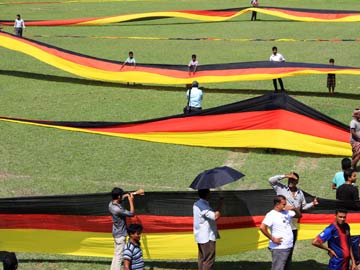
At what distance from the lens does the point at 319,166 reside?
55.7 feet

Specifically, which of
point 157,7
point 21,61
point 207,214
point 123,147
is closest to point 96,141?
point 123,147

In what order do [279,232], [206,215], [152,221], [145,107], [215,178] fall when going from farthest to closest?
[145,107] < [152,221] < [215,178] < [206,215] < [279,232]

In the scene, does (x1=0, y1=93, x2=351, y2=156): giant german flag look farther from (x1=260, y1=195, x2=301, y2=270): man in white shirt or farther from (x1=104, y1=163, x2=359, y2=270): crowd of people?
(x1=260, y1=195, x2=301, y2=270): man in white shirt

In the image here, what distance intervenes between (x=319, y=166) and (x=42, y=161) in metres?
5.81

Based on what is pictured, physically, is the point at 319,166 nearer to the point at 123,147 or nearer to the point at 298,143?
the point at 298,143

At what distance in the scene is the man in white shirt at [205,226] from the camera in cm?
1098

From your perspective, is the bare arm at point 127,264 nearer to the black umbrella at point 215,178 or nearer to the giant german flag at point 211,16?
the black umbrella at point 215,178

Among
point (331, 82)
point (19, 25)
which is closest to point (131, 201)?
point (331, 82)

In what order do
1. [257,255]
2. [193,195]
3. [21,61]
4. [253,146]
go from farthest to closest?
[21,61] < [253,146] < [257,255] < [193,195]

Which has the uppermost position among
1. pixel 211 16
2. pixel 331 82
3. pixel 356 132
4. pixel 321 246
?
pixel 211 16

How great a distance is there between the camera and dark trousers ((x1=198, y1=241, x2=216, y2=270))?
1112 centimetres

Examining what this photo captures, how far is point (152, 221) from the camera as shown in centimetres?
1198

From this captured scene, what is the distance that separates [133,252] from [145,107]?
11844 millimetres

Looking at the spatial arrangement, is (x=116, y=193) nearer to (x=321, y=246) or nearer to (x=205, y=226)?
(x=205, y=226)
